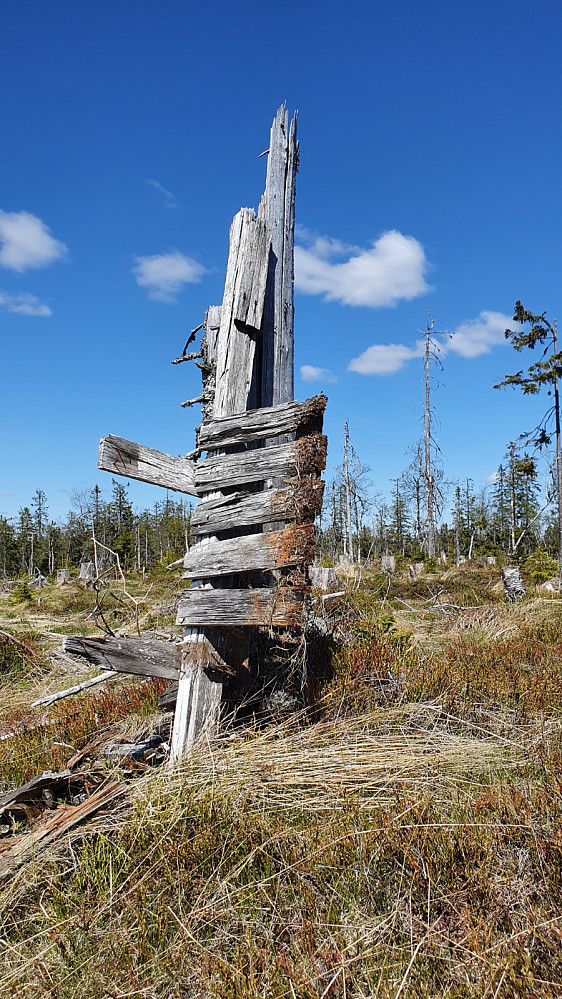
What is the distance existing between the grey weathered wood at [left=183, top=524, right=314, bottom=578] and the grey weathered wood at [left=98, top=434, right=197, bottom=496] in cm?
49

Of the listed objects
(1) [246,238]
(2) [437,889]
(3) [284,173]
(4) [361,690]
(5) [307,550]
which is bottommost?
(2) [437,889]

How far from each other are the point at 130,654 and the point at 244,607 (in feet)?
2.82

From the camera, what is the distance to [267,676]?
4469 millimetres

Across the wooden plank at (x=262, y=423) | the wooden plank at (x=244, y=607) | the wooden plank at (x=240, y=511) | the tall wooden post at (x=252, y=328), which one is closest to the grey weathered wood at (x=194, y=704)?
the tall wooden post at (x=252, y=328)

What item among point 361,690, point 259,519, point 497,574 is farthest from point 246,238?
point 497,574

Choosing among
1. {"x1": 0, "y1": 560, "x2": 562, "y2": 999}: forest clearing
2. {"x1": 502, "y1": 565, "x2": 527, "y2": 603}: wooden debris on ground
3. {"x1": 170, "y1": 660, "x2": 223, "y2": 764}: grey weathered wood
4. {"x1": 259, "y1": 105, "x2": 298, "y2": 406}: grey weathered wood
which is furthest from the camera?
{"x1": 502, "y1": 565, "x2": 527, "y2": 603}: wooden debris on ground

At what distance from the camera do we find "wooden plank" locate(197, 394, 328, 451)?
371 centimetres

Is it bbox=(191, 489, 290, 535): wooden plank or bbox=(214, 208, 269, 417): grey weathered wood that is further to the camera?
bbox=(214, 208, 269, 417): grey weathered wood

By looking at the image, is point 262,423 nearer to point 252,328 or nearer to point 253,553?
point 253,553

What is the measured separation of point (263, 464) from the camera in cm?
387

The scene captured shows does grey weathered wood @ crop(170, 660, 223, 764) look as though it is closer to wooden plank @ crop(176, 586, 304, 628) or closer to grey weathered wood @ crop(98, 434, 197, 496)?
wooden plank @ crop(176, 586, 304, 628)

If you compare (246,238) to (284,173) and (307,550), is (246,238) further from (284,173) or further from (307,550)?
(307,550)

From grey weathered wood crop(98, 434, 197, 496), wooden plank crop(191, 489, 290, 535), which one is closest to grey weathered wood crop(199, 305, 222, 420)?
grey weathered wood crop(98, 434, 197, 496)

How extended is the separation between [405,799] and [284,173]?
5.25 metres
